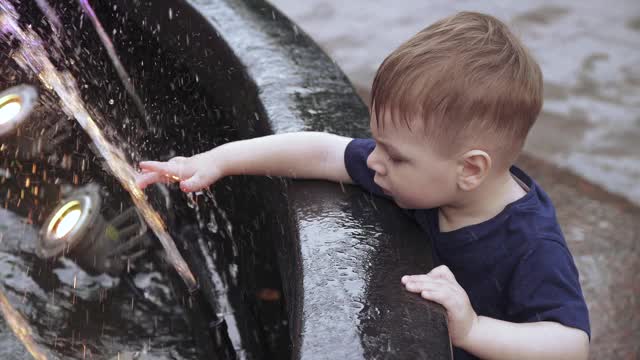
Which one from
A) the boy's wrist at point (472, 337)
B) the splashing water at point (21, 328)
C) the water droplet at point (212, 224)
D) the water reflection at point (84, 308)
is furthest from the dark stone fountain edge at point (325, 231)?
the splashing water at point (21, 328)

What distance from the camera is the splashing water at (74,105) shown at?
7.94 ft

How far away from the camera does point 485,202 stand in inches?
75.7

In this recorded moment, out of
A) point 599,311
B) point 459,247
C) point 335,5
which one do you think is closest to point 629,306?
point 599,311

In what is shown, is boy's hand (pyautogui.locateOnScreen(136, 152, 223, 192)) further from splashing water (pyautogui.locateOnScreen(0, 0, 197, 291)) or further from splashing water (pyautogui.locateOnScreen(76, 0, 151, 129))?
splashing water (pyautogui.locateOnScreen(76, 0, 151, 129))

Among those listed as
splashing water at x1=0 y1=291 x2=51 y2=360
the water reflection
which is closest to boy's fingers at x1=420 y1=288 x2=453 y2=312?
the water reflection

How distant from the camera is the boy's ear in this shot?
176 centimetres

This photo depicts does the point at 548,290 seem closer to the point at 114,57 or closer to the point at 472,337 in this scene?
the point at 472,337

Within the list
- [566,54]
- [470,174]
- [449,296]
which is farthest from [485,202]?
[566,54]

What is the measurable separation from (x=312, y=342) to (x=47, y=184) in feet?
5.07

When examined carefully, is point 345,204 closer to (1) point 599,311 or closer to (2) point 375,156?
(2) point 375,156

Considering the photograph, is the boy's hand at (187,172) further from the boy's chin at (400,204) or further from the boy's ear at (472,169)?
the boy's ear at (472,169)

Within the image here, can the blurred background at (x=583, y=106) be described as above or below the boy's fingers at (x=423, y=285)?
below

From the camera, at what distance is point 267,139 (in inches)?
78.5

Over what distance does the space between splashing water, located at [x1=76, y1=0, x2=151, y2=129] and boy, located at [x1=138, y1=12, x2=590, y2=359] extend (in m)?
0.59
